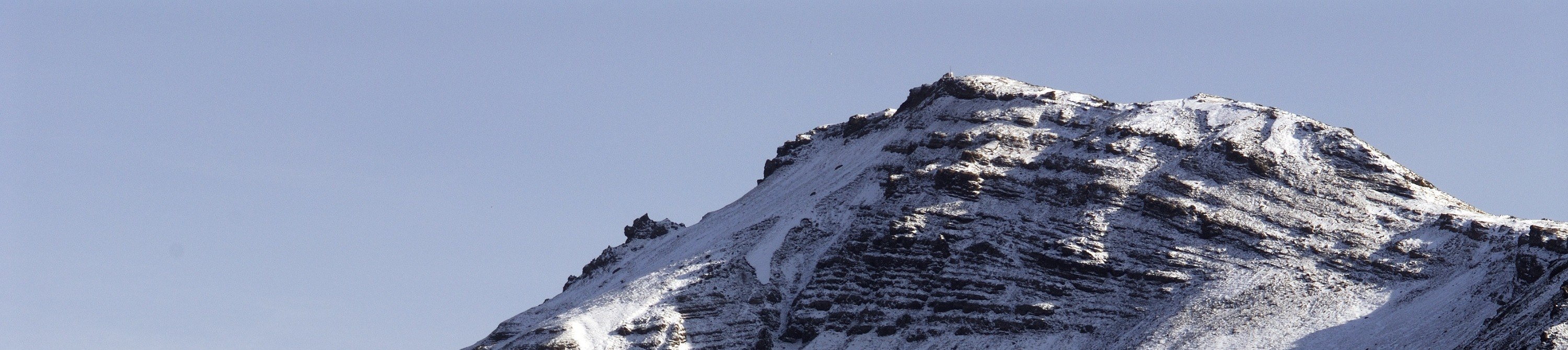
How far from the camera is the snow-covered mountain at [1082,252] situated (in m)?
134

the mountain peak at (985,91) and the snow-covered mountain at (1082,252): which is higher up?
the mountain peak at (985,91)

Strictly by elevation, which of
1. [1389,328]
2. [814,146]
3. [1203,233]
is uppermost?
[814,146]

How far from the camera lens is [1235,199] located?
494ft

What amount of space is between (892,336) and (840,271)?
972cm

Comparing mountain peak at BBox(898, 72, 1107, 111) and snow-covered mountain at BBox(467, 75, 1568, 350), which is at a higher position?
mountain peak at BBox(898, 72, 1107, 111)

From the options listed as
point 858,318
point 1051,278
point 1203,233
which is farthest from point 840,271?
point 1203,233

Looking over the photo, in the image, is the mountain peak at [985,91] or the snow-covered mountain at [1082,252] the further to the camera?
the mountain peak at [985,91]

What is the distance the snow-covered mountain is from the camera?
440 feet

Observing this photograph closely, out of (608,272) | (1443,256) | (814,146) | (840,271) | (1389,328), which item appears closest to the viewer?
(1389,328)

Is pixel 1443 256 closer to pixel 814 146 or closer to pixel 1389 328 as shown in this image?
pixel 1389 328

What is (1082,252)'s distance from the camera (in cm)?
14588

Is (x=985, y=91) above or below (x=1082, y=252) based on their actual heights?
above

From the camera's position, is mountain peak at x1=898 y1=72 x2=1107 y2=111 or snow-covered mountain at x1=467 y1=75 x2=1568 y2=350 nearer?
snow-covered mountain at x1=467 y1=75 x2=1568 y2=350

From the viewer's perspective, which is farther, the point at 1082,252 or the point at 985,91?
the point at 985,91
